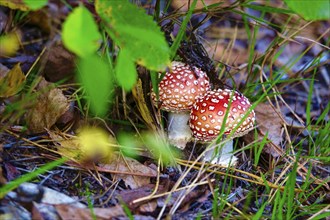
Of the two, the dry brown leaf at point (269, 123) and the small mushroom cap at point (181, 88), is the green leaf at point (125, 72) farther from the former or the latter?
the dry brown leaf at point (269, 123)

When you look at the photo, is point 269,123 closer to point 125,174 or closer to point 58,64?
point 125,174

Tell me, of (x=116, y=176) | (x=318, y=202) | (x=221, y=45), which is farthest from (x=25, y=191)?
(x=221, y=45)

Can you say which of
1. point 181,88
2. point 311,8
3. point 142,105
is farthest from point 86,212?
point 311,8

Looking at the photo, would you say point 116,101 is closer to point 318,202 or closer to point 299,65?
point 318,202

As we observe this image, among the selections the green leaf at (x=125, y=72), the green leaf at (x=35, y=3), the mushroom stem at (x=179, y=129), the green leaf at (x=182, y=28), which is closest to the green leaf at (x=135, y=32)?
the green leaf at (x=125, y=72)

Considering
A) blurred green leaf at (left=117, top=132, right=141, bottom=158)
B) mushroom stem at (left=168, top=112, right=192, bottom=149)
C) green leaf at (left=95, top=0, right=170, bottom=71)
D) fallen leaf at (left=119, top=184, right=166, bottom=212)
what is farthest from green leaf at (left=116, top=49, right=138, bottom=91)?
mushroom stem at (left=168, top=112, right=192, bottom=149)

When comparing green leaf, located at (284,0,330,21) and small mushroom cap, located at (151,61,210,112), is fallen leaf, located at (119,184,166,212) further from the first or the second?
green leaf, located at (284,0,330,21)
